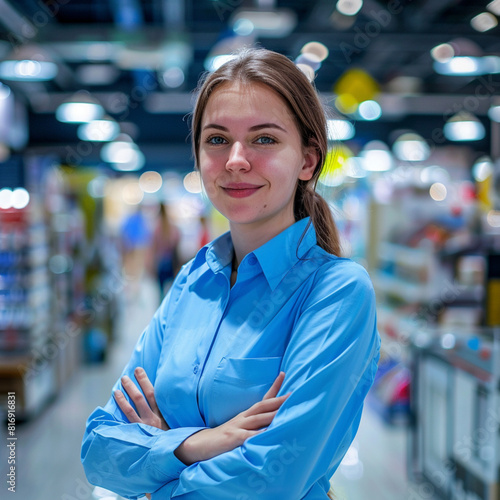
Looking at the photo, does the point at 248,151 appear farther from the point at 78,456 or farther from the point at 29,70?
the point at 29,70

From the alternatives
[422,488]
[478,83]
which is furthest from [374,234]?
[478,83]

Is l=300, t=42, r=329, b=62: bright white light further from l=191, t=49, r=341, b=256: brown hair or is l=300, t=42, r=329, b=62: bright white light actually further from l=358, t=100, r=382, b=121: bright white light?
l=191, t=49, r=341, b=256: brown hair

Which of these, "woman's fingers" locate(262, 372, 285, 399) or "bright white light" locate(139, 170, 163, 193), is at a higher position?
"bright white light" locate(139, 170, 163, 193)

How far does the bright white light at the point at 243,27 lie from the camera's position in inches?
234

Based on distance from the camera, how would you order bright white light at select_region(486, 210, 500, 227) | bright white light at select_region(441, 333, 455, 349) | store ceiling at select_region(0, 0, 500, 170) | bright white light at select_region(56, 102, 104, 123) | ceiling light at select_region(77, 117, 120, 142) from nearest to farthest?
bright white light at select_region(441, 333, 455, 349), bright white light at select_region(486, 210, 500, 227), store ceiling at select_region(0, 0, 500, 170), bright white light at select_region(56, 102, 104, 123), ceiling light at select_region(77, 117, 120, 142)

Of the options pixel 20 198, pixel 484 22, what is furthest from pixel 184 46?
pixel 484 22

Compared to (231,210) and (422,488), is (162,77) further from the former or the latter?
(231,210)

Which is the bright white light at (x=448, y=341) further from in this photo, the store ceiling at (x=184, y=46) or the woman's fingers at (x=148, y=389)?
the woman's fingers at (x=148, y=389)

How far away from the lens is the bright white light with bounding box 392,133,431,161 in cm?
1275

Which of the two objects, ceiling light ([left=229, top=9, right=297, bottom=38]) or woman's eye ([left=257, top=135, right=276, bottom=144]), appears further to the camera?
ceiling light ([left=229, top=9, right=297, bottom=38])

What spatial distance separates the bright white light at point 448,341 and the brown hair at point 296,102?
271 centimetres

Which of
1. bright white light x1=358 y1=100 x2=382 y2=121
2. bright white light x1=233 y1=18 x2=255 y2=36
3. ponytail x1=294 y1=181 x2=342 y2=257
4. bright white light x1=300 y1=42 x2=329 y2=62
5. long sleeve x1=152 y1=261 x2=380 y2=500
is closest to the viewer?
long sleeve x1=152 y1=261 x2=380 y2=500

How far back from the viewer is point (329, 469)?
136 cm

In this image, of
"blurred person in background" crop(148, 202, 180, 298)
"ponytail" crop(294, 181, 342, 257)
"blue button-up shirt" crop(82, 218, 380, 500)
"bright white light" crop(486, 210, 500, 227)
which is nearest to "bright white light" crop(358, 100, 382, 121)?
"blurred person in background" crop(148, 202, 180, 298)
